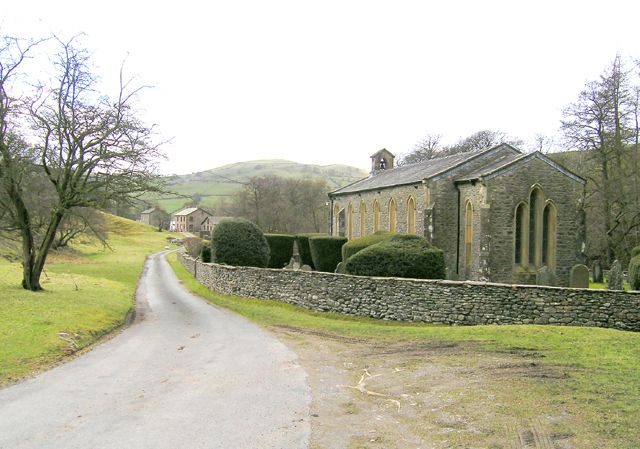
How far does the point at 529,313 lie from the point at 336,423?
10354mm

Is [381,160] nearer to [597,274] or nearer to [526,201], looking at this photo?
[597,274]

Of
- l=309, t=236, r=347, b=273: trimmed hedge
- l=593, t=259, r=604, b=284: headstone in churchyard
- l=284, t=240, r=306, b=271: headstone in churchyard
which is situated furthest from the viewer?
l=284, t=240, r=306, b=271: headstone in churchyard

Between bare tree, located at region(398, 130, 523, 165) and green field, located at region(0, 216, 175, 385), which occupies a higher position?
bare tree, located at region(398, 130, 523, 165)

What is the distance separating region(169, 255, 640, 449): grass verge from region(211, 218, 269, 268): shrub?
7891mm

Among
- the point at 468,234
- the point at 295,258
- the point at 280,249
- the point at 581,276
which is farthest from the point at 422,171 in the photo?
the point at 581,276

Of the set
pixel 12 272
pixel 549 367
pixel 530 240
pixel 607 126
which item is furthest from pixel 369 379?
pixel 607 126

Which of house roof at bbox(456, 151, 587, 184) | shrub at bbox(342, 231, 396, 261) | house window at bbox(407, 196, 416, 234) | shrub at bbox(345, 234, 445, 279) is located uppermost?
house roof at bbox(456, 151, 587, 184)

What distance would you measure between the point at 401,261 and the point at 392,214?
1467 cm

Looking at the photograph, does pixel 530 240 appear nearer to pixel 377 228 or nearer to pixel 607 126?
pixel 377 228

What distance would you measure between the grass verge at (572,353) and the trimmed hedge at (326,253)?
32.7 ft

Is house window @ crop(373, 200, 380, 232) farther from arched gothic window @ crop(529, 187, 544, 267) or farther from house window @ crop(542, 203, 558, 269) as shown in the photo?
house window @ crop(542, 203, 558, 269)

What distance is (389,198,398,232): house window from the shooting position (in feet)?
111

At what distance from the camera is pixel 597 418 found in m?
7.02

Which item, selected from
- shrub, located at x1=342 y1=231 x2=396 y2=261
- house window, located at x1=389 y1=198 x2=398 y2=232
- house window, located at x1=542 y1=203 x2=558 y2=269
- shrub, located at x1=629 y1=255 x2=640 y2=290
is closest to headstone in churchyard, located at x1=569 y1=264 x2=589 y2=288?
shrub, located at x1=629 y1=255 x2=640 y2=290
